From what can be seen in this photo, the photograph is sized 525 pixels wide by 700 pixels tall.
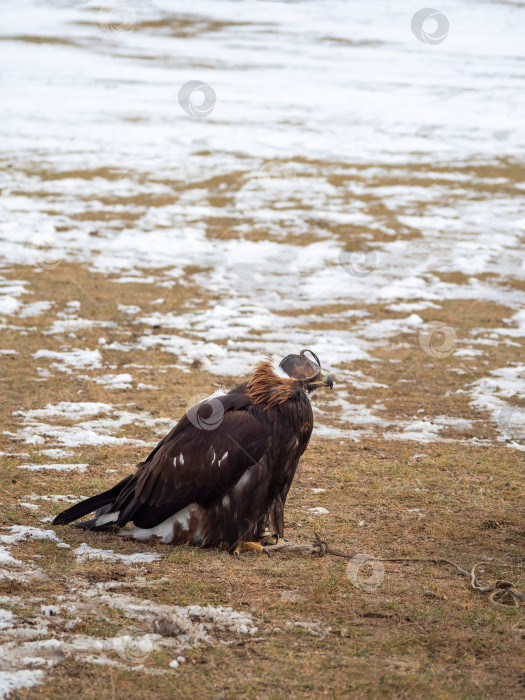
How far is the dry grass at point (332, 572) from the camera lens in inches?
169

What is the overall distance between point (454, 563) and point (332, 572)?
0.93 meters

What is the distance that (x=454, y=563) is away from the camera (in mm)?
6129

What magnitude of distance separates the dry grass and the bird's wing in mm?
308

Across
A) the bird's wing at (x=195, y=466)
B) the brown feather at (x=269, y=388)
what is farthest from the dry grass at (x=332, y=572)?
the brown feather at (x=269, y=388)

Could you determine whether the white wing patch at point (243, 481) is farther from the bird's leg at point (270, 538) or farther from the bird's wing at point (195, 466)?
the bird's leg at point (270, 538)

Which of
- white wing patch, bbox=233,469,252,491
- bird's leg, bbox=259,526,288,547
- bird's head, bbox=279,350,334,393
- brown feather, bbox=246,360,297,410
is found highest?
bird's head, bbox=279,350,334,393

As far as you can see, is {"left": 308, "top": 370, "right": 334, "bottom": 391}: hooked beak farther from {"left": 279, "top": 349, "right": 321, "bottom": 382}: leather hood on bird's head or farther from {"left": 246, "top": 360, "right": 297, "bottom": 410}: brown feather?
{"left": 246, "top": 360, "right": 297, "bottom": 410}: brown feather

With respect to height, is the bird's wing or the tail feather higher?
the bird's wing

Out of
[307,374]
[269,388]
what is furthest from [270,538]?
[307,374]

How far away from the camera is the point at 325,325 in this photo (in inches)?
568

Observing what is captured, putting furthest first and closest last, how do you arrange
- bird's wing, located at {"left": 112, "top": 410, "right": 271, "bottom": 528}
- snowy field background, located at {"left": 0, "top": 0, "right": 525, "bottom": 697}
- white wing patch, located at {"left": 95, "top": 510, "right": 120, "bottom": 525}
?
snowy field background, located at {"left": 0, "top": 0, "right": 525, "bottom": 697}, white wing patch, located at {"left": 95, "top": 510, "right": 120, "bottom": 525}, bird's wing, located at {"left": 112, "top": 410, "right": 271, "bottom": 528}

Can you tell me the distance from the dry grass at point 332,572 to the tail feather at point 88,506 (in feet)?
0.36

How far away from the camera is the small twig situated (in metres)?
5.45

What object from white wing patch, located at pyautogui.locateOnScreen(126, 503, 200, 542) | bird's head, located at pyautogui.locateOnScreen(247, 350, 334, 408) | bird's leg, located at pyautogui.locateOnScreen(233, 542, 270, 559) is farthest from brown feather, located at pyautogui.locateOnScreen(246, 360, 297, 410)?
bird's leg, located at pyautogui.locateOnScreen(233, 542, 270, 559)
